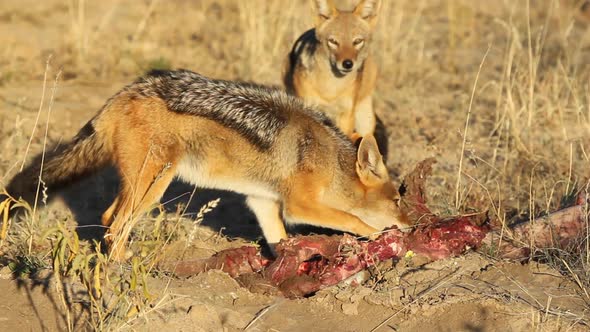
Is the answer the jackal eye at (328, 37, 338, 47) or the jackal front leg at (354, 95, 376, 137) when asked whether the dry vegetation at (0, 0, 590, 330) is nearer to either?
the jackal front leg at (354, 95, 376, 137)

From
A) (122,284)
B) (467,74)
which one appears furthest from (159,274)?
(467,74)

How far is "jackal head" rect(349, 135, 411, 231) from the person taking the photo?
6539mm

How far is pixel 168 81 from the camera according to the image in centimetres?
665

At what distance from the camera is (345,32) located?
8.45 meters

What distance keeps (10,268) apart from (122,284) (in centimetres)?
85

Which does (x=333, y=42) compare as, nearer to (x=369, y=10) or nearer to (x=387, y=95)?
(x=369, y=10)

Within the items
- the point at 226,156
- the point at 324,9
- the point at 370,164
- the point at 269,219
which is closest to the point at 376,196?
the point at 370,164

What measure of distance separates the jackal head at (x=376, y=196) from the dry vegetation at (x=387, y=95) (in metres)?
0.59

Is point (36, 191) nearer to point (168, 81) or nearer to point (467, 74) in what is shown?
point (168, 81)

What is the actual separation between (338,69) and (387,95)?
8.43 ft

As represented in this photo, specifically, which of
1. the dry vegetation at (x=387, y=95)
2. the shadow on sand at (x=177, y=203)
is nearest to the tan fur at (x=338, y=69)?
the dry vegetation at (x=387, y=95)

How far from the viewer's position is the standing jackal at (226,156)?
20.8 feet

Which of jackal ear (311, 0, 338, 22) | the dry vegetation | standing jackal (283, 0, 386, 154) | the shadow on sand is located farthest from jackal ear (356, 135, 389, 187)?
jackal ear (311, 0, 338, 22)

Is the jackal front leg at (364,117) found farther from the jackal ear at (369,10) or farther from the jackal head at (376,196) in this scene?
the jackal head at (376,196)
